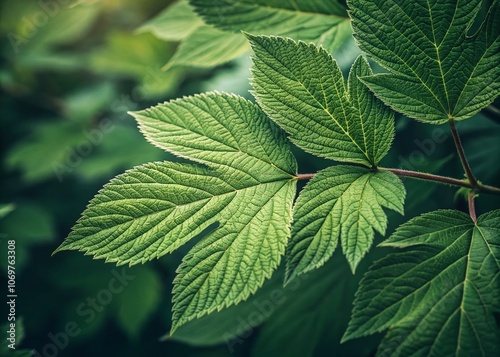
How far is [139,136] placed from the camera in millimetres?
1896

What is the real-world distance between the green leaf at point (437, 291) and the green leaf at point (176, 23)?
0.80m

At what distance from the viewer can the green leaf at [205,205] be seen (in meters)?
0.69

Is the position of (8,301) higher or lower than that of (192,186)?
lower

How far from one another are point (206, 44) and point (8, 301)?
1.16 m

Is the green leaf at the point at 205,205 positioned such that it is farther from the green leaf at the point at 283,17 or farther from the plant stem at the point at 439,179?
the green leaf at the point at 283,17

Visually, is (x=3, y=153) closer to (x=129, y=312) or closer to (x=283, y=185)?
(x=129, y=312)

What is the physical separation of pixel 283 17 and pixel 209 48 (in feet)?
0.65

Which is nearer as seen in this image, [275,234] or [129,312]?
[275,234]

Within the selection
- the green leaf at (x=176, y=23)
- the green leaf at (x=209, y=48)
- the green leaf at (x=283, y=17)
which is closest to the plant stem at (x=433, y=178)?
the green leaf at (x=283, y=17)

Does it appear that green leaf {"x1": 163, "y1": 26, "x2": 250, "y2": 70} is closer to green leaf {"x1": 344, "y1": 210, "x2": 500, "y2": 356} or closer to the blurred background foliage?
the blurred background foliage

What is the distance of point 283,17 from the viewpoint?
95cm

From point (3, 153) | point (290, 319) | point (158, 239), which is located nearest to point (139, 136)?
point (3, 153)

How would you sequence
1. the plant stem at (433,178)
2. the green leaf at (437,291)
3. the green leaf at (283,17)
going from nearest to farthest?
the green leaf at (437,291) → the plant stem at (433,178) → the green leaf at (283,17)

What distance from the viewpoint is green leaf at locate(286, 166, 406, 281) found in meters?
0.67
